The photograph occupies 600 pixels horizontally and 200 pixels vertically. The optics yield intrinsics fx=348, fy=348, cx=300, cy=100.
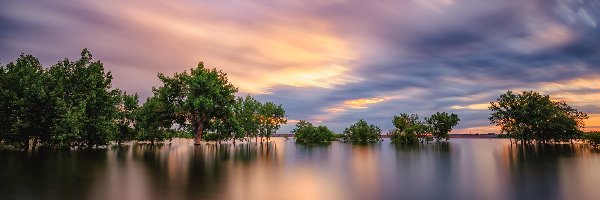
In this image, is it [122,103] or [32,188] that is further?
[122,103]

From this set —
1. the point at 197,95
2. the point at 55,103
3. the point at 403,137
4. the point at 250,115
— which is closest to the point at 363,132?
the point at 403,137

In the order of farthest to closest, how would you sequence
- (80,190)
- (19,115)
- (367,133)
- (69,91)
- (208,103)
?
(367,133), (208,103), (69,91), (19,115), (80,190)

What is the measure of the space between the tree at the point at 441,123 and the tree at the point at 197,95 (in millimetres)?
86605

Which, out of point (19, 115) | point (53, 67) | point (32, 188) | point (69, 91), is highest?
point (53, 67)

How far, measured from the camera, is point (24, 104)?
51656 millimetres

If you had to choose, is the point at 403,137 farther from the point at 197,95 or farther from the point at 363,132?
the point at 197,95

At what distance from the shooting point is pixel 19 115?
5262cm

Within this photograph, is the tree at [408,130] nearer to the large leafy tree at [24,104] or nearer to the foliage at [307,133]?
the foliage at [307,133]

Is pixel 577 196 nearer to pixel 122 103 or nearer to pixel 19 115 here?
pixel 19 115

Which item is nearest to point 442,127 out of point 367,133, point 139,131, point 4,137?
point 367,133

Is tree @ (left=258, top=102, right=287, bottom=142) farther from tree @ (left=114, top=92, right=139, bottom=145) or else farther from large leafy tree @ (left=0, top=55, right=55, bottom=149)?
large leafy tree @ (left=0, top=55, right=55, bottom=149)

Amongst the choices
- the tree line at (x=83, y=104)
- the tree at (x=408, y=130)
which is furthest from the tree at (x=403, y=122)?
the tree line at (x=83, y=104)

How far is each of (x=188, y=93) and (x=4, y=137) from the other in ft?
110

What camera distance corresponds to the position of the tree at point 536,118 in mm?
104438
